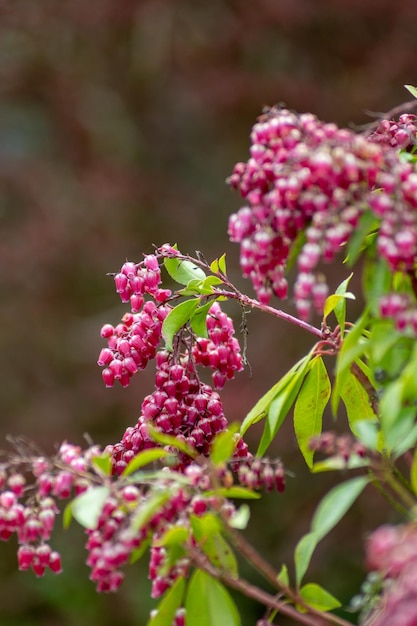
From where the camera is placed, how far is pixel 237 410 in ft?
Result: 15.8

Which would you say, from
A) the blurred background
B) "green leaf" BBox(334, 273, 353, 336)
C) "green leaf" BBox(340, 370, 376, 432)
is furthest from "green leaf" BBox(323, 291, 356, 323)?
the blurred background

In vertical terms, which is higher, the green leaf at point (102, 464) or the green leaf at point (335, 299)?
the green leaf at point (335, 299)

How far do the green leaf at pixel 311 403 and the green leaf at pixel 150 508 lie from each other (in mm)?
475

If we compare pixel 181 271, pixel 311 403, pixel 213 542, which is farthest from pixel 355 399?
pixel 213 542

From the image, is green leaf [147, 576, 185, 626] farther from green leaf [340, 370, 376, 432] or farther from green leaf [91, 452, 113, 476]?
green leaf [340, 370, 376, 432]

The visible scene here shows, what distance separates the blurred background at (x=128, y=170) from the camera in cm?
500

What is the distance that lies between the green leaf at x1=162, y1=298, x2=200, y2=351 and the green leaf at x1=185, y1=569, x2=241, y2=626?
377 millimetres

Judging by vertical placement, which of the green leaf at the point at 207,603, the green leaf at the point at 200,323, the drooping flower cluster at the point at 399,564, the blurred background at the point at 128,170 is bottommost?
the drooping flower cluster at the point at 399,564

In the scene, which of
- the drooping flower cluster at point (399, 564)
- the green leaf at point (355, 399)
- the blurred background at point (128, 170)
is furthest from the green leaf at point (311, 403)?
the blurred background at point (128, 170)

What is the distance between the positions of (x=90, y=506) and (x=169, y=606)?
0.53 ft

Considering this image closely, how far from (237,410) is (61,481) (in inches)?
156

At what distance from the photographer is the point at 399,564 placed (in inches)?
27.5

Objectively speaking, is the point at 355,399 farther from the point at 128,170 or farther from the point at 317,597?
the point at 128,170

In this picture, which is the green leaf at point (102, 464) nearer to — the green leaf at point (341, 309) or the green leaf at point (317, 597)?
the green leaf at point (317, 597)
